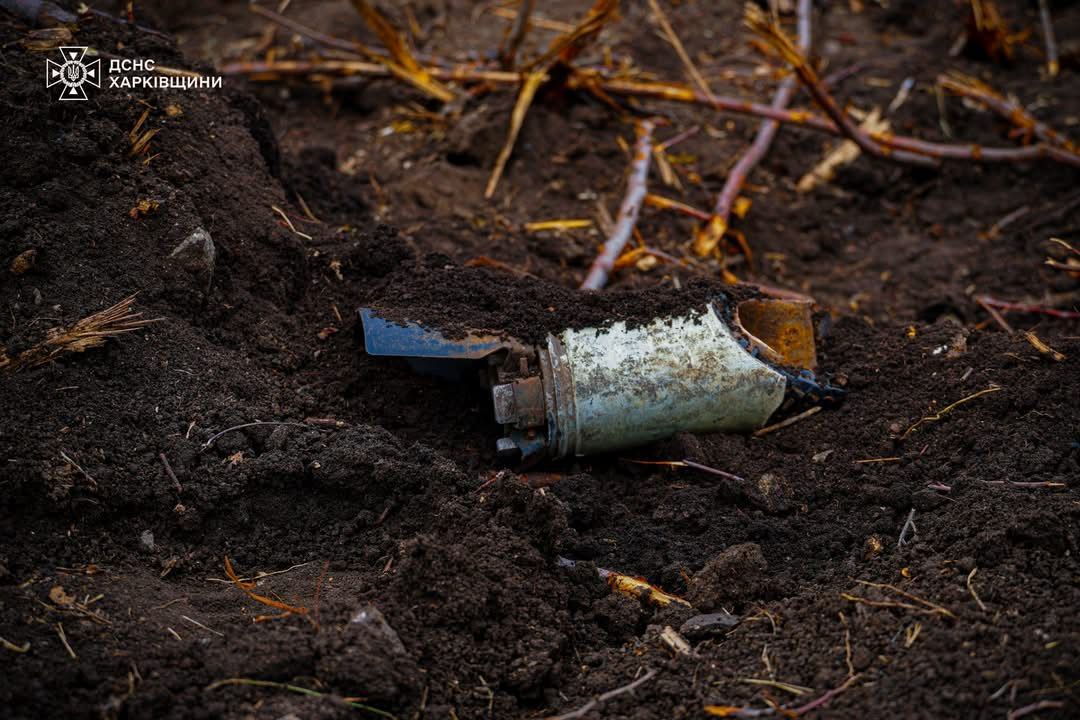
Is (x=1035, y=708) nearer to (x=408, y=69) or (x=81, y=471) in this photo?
(x=81, y=471)

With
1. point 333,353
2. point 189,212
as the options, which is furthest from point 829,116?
point 189,212

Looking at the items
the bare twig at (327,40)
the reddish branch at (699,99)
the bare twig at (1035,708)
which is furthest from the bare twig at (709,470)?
the bare twig at (327,40)

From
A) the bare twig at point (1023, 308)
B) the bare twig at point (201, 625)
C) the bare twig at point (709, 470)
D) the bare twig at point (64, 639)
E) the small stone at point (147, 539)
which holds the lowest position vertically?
the bare twig at point (709, 470)

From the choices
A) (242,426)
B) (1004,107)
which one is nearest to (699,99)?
(1004,107)

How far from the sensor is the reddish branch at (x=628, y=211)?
11.8ft

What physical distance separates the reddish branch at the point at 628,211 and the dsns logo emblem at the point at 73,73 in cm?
179

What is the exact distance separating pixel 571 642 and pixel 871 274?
106 inches

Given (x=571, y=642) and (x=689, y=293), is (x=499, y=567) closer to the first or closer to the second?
(x=571, y=642)

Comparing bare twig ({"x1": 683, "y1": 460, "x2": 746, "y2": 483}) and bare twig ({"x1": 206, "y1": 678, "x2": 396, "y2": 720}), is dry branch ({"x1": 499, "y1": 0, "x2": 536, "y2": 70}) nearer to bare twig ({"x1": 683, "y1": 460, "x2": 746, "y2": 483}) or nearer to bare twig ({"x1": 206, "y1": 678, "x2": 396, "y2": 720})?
bare twig ({"x1": 683, "y1": 460, "x2": 746, "y2": 483})

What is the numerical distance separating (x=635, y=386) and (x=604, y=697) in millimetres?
1058

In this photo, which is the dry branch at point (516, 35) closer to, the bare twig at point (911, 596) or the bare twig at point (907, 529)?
the bare twig at point (907, 529)

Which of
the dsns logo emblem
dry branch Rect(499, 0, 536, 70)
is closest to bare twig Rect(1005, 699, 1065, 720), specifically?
the dsns logo emblem

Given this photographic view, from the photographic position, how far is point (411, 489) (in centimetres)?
251

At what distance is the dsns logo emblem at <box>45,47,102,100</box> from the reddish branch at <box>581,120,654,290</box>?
1.79 m
